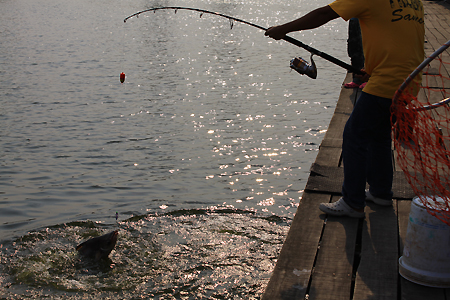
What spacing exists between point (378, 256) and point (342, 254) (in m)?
0.25

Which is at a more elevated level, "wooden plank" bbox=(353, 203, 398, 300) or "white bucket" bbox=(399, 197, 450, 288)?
"white bucket" bbox=(399, 197, 450, 288)

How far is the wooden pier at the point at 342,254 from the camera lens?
302cm

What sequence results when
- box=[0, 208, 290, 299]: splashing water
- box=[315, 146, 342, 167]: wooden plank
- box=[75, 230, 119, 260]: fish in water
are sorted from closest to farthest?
box=[0, 208, 290, 299]: splashing water < box=[75, 230, 119, 260]: fish in water < box=[315, 146, 342, 167]: wooden plank

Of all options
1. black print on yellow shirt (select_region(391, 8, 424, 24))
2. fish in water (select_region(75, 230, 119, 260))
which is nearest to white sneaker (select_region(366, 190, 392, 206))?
black print on yellow shirt (select_region(391, 8, 424, 24))

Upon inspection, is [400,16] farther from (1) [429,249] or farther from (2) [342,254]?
(2) [342,254]

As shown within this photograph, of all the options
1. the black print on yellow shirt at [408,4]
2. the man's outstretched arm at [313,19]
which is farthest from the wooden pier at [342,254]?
the black print on yellow shirt at [408,4]

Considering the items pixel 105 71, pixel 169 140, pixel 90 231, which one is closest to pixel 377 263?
pixel 90 231

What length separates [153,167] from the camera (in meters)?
7.92

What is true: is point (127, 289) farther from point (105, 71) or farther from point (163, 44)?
point (163, 44)

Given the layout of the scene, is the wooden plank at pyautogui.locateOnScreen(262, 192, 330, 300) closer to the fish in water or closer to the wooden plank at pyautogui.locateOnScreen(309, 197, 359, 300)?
the wooden plank at pyautogui.locateOnScreen(309, 197, 359, 300)

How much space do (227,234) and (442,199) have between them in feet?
9.39

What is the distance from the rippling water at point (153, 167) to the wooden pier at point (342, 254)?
3.09 ft

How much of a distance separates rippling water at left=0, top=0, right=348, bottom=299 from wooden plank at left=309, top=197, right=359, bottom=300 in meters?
1.02

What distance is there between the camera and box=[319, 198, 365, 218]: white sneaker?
12.7 feet
